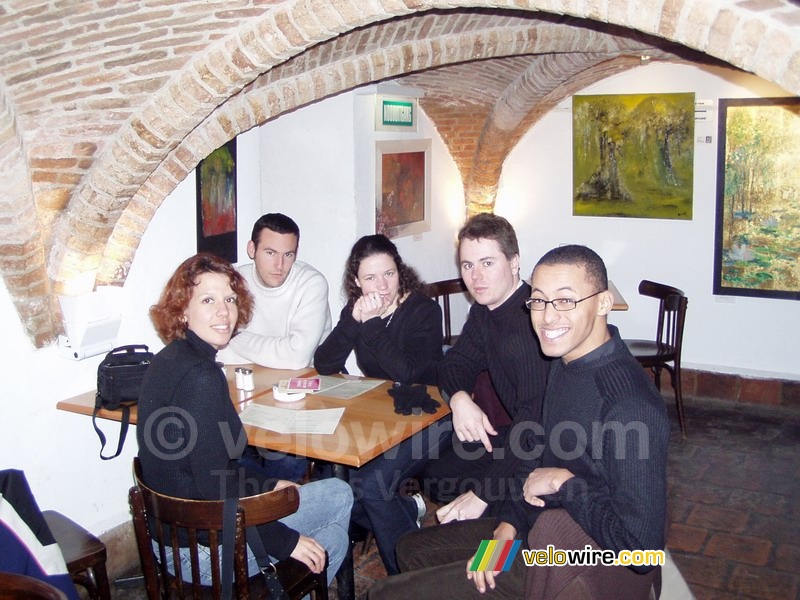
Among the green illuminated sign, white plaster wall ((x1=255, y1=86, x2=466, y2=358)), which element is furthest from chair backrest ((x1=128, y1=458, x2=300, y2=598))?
the green illuminated sign

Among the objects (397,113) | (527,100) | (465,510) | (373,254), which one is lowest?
(465,510)

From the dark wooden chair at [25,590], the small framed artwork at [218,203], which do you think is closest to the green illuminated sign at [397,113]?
the small framed artwork at [218,203]

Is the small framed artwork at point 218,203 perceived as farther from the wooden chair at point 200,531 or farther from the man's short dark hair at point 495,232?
the wooden chair at point 200,531

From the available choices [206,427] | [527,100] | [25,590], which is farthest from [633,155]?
[25,590]

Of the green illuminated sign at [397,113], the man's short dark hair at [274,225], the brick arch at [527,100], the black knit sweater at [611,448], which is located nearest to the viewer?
the black knit sweater at [611,448]

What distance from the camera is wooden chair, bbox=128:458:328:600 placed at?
8.79 feet

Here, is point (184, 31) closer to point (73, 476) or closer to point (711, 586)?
point (73, 476)

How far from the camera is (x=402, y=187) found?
6.75m

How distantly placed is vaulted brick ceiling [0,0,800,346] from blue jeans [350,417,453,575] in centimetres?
172

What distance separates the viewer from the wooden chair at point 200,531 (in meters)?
2.68

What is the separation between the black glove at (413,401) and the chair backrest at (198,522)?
38.6 inches

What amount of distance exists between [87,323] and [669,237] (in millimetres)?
5102

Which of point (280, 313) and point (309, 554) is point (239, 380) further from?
point (309, 554)

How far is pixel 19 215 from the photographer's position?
12.1 ft
